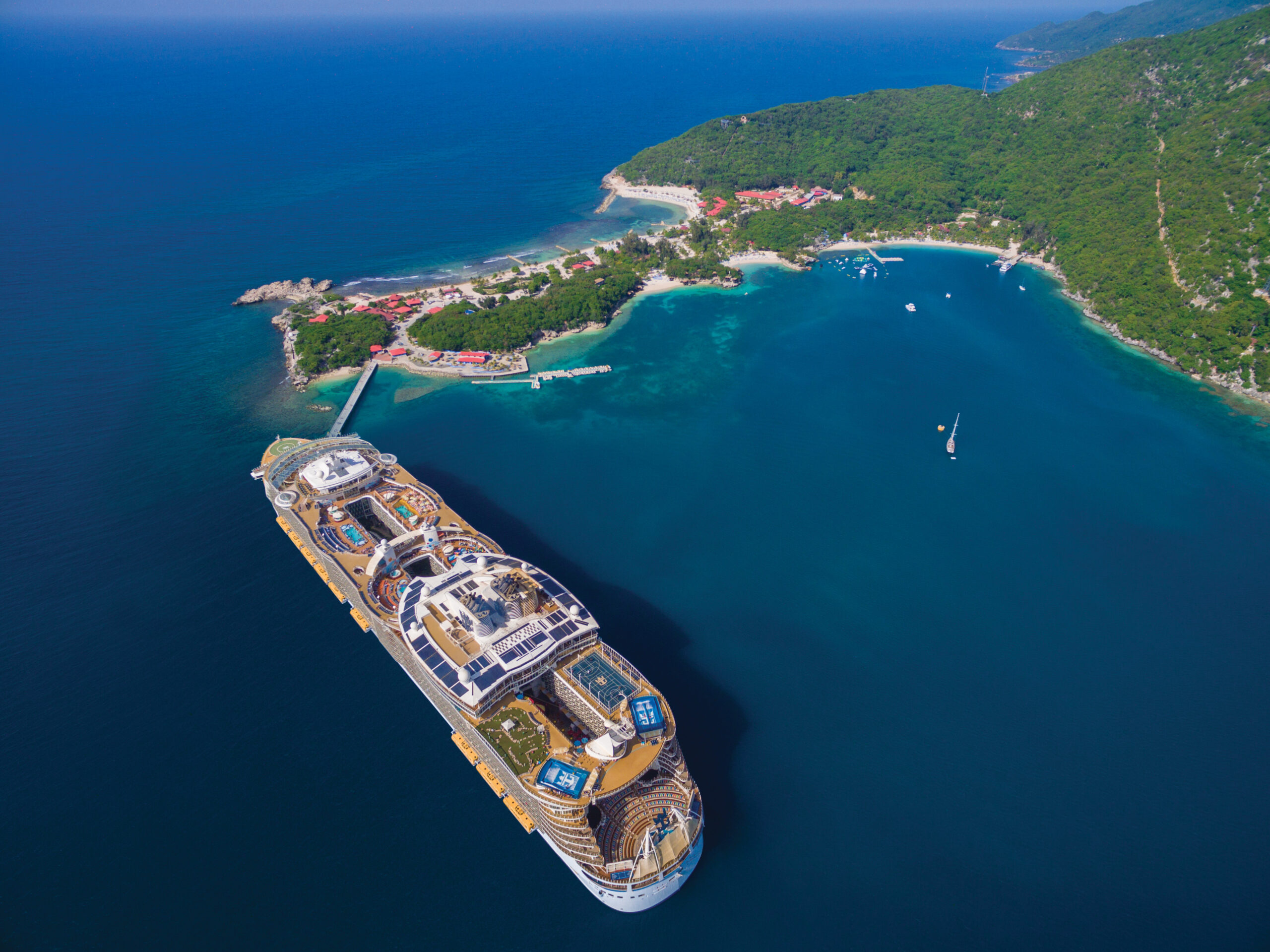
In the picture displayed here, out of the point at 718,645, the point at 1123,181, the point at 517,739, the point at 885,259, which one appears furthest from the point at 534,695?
the point at 1123,181

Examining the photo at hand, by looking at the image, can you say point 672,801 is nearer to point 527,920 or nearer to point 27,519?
point 527,920

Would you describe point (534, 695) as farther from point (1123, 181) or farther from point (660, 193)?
point (1123, 181)

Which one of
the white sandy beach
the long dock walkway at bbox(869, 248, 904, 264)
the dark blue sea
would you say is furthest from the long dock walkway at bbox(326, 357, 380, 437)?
the long dock walkway at bbox(869, 248, 904, 264)

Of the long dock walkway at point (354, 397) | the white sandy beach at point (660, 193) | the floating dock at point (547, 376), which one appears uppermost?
the white sandy beach at point (660, 193)

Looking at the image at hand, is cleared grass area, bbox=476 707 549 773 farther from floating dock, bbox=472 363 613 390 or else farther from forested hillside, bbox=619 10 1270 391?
forested hillside, bbox=619 10 1270 391

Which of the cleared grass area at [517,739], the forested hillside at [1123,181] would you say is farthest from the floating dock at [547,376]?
the forested hillside at [1123,181]

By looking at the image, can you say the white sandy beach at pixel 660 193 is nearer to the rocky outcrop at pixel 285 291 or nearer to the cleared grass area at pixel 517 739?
the rocky outcrop at pixel 285 291
